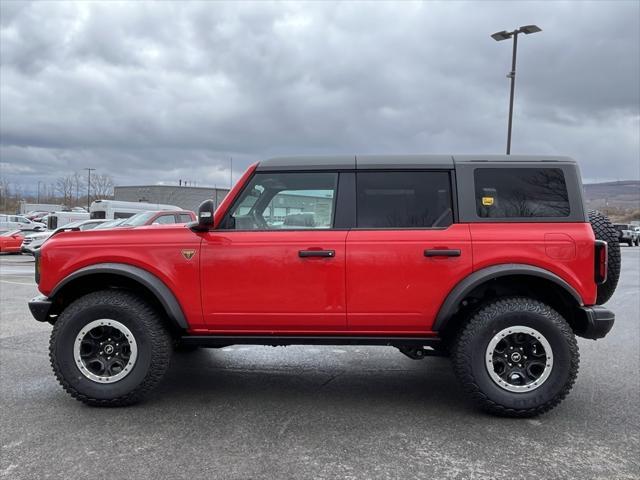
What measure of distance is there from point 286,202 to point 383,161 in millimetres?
827

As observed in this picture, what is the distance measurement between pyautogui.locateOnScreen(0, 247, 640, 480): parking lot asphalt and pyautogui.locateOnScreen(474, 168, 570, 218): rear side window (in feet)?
5.02

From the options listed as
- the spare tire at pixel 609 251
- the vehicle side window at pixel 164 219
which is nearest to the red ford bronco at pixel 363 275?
the spare tire at pixel 609 251

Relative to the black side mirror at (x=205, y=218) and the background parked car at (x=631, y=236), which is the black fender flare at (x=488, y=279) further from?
the background parked car at (x=631, y=236)

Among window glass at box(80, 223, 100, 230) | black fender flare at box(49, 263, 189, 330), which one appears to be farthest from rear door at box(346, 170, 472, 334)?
window glass at box(80, 223, 100, 230)

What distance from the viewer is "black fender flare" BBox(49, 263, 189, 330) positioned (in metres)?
3.98

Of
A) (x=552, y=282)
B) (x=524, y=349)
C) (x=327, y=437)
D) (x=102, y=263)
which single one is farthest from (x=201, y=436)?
(x=552, y=282)

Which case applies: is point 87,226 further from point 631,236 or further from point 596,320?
point 631,236

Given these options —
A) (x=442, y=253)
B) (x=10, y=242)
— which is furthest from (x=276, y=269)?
(x=10, y=242)

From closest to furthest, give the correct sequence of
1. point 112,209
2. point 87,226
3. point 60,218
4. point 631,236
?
point 87,226, point 60,218, point 112,209, point 631,236

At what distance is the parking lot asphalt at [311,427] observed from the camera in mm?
3062

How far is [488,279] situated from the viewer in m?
3.83

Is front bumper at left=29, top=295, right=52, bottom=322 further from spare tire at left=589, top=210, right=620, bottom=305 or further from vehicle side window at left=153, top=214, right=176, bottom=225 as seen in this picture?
vehicle side window at left=153, top=214, right=176, bottom=225

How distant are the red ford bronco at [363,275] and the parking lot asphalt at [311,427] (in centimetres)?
31

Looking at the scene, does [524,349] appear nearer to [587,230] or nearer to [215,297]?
[587,230]
